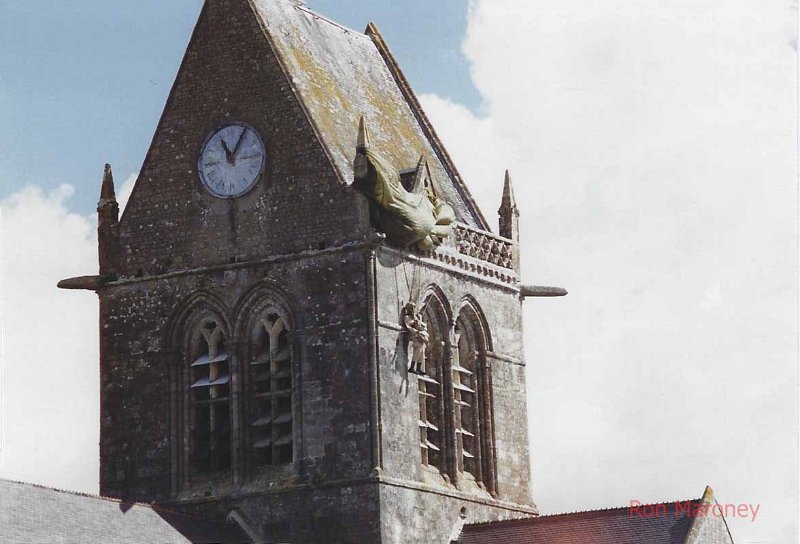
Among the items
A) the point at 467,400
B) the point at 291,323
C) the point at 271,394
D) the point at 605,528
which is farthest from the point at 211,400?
the point at 605,528

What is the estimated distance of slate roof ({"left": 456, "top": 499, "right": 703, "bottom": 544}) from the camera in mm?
58344

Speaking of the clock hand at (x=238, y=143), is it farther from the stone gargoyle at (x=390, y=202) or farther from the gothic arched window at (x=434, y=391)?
the gothic arched window at (x=434, y=391)

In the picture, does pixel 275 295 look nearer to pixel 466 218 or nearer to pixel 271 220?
pixel 271 220

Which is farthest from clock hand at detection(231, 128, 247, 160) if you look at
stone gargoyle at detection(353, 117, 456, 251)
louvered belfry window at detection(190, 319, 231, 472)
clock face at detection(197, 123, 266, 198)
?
louvered belfry window at detection(190, 319, 231, 472)

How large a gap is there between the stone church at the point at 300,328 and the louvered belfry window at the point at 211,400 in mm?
41

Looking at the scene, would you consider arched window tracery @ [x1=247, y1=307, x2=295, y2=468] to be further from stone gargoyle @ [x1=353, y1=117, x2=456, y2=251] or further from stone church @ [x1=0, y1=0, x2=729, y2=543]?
stone gargoyle @ [x1=353, y1=117, x2=456, y2=251]

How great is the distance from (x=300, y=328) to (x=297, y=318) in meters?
0.21

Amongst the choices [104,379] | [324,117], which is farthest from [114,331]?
[324,117]

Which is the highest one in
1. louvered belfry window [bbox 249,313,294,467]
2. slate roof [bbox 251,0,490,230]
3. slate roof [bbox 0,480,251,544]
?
slate roof [bbox 251,0,490,230]

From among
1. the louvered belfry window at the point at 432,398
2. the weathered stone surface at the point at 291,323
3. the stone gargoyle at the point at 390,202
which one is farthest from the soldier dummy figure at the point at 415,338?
the stone gargoyle at the point at 390,202

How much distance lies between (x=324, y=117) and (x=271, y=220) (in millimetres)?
2415

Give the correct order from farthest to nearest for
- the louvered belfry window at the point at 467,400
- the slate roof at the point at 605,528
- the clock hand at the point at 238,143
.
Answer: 1. the louvered belfry window at the point at 467,400
2. the clock hand at the point at 238,143
3. the slate roof at the point at 605,528

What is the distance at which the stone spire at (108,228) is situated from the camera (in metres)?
63.8

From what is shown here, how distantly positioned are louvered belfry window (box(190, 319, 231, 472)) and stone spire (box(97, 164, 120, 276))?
8.34 ft
